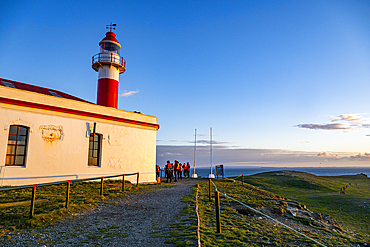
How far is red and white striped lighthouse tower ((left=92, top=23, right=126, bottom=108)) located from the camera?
18.8 meters

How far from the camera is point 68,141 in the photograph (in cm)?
1392

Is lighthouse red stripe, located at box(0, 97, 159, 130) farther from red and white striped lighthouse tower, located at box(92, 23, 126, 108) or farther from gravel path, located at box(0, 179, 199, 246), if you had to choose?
gravel path, located at box(0, 179, 199, 246)

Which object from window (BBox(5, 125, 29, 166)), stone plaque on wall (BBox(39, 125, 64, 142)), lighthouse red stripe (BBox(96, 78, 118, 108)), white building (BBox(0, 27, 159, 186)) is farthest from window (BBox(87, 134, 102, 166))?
lighthouse red stripe (BBox(96, 78, 118, 108))

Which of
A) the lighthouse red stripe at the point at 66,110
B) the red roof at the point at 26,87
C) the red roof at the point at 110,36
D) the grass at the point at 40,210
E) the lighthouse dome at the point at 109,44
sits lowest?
the grass at the point at 40,210

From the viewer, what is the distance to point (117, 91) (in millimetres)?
19484

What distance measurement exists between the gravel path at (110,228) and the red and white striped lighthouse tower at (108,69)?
11147 mm

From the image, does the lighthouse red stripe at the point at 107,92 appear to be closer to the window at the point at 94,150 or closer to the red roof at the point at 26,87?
the red roof at the point at 26,87

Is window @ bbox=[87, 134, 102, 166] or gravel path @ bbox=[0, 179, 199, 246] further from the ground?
window @ bbox=[87, 134, 102, 166]

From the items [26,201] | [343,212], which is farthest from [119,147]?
[343,212]

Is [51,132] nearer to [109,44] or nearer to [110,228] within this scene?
[110,228]

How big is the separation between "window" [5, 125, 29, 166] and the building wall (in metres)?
0.29

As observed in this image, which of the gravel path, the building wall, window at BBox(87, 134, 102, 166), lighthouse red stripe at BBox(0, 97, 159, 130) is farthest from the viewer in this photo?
window at BBox(87, 134, 102, 166)

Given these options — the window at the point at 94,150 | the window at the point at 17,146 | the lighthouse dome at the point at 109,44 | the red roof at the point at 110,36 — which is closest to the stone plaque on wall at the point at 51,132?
the window at the point at 17,146

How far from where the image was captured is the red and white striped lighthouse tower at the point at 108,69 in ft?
61.7
